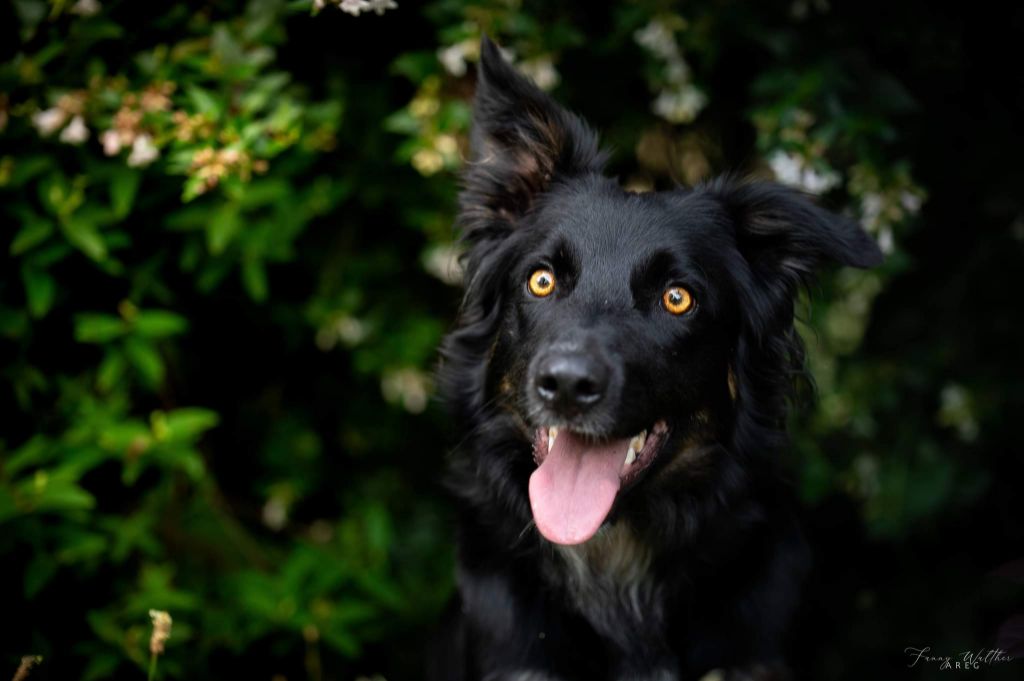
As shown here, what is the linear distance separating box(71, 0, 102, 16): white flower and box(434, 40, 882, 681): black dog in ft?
4.55

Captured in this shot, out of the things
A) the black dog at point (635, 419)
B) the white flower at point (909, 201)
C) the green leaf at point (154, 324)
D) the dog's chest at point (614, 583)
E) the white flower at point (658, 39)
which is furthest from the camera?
the white flower at point (658, 39)

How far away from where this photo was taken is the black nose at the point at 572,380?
250 cm

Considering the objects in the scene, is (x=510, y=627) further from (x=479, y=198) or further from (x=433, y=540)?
(x=433, y=540)

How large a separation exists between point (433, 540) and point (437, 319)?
1.20 meters

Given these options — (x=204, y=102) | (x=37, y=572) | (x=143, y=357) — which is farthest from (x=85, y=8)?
(x=37, y=572)

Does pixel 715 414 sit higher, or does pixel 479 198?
pixel 479 198

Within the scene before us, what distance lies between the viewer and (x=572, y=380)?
8.22ft

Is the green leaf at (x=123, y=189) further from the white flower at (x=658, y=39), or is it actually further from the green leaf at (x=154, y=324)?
the white flower at (x=658, y=39)

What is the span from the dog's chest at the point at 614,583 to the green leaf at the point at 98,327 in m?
1.90

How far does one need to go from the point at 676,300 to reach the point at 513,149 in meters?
0.81

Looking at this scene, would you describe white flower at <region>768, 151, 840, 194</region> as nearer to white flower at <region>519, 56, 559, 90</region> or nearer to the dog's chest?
white flower at <region>519, 56, 559, 90</region>

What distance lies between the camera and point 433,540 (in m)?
4.90

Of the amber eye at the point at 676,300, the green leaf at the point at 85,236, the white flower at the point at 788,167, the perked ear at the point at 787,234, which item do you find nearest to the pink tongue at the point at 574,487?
the amber eye at the point at 676,300

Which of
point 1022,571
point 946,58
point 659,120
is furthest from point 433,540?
point 946,58
